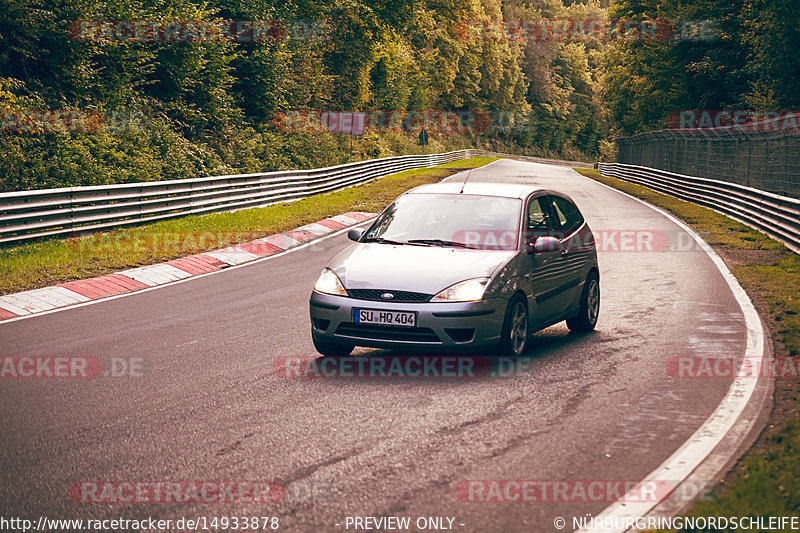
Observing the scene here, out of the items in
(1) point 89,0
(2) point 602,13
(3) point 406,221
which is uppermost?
(2) point 602,13

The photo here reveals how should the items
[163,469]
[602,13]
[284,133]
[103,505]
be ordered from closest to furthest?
[103,505] < [163,469] < [284,133] < [602,13]

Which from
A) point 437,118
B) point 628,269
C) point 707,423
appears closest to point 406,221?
point 707,423

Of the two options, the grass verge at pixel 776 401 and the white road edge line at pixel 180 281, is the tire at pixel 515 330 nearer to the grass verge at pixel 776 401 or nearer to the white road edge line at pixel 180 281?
the grass verge at pixel 776 401

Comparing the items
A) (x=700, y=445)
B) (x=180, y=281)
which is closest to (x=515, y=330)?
(x=700, y=445)

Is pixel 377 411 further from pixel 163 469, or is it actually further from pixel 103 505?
pixel 103 505

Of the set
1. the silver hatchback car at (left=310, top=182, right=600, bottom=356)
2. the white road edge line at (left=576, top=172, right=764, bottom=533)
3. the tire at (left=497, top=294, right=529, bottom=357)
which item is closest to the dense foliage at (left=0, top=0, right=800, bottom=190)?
the silver hatchback car at (left=310, top=182, right=600, bottom=356)

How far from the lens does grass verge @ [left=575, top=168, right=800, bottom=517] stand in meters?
4.52

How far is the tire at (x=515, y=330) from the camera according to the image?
25.7 feet

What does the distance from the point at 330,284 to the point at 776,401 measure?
147 inches

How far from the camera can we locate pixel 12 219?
47.4 ft

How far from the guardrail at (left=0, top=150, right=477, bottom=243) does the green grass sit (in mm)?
256

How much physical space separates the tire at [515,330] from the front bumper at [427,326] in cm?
9

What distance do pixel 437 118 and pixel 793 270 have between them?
77903mm

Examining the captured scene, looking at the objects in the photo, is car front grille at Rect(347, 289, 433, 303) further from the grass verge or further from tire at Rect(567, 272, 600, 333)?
the grass verge
